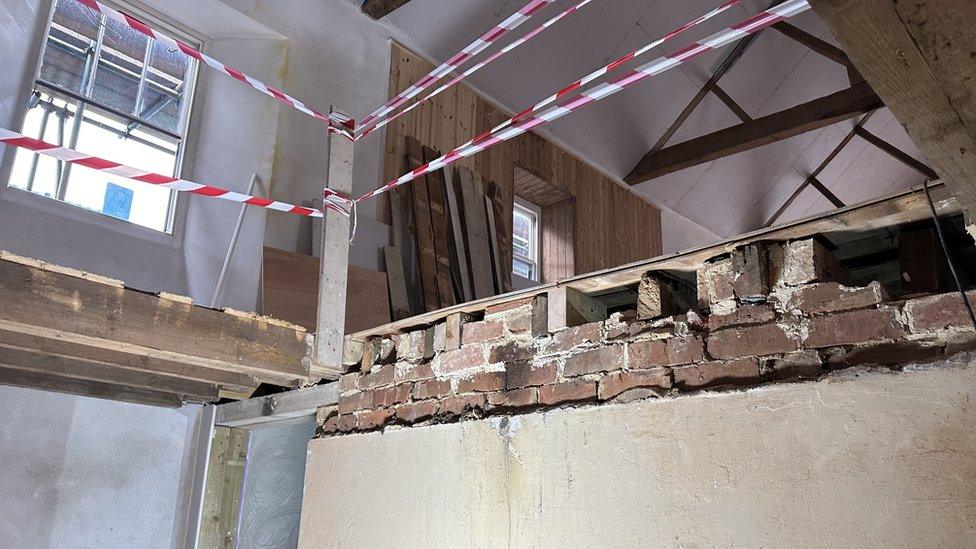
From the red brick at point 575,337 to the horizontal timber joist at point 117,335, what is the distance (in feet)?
2.92

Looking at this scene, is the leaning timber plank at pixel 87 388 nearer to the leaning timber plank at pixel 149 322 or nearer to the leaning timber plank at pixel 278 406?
the leaning timber plank at pixel 278 406

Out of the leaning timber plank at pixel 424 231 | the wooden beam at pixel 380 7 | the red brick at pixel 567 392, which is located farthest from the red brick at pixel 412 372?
the wooden beam at pixel 380 7

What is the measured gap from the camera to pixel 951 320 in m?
1.60

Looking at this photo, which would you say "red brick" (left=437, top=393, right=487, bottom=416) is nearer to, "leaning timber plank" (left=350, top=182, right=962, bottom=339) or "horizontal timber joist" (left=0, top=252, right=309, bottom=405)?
"leaning timber plank" (left=350, top=182, right=962, bottom=339)

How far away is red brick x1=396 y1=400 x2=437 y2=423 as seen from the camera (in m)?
2.61

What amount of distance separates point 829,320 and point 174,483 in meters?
3.00

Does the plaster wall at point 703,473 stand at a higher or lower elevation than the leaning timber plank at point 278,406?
lower

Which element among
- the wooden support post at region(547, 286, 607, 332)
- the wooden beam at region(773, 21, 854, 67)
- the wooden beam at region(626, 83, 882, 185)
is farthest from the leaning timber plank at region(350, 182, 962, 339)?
the wooden beam at region(773, 21, 854, 67)

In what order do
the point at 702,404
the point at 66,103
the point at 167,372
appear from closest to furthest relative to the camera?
the point at 702,404, the point at 167,372, the point at 66,103

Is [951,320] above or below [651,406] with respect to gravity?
above

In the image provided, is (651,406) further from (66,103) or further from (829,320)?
(66,103)

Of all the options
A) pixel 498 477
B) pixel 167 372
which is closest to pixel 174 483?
pixel 167 372

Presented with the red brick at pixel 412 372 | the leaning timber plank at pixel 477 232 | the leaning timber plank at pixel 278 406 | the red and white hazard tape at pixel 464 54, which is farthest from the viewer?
the leaning timber plank at pixel 477 232

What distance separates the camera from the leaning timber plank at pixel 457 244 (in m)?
4.79
